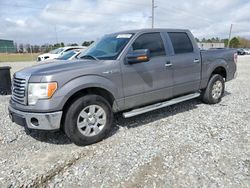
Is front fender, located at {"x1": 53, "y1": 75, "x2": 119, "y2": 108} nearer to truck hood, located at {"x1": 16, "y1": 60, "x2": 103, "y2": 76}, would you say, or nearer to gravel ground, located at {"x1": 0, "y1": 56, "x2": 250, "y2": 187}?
truck hood, located at {"x1": 16, "y1": 60, "x2": 103, "y2": 76}

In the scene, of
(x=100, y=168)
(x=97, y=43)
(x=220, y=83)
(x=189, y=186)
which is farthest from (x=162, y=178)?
(x=220, y=83)

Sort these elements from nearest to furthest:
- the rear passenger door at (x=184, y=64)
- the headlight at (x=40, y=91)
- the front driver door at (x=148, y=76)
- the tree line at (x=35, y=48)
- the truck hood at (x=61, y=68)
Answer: the headlight at (x=40, y=91) → the truck hood at (x=61, y=68) → the front driver door at (x=148, y=76) → the rear passenger door at (x=184, y=64) → the tree line at (x=35, y=48)

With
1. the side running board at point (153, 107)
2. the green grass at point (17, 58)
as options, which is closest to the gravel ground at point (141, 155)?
the side running board at point (153, 107)

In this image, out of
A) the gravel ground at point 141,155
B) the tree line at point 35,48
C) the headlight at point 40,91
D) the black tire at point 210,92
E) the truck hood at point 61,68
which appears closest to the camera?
the gravel ground at point 141,155

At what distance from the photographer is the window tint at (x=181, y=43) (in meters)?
5.12

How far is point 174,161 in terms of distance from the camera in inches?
132

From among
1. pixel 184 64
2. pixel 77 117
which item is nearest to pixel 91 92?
pixel 77 117

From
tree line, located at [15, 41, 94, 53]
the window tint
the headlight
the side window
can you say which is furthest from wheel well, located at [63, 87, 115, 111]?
tree line, located at [15, 41, 94, 53]

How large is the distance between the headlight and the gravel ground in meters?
0.91

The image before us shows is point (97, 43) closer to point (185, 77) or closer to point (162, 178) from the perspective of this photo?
point (185, 77)

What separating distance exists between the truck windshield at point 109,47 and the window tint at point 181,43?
1.11 m

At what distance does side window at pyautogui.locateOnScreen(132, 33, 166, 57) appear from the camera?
4.54m

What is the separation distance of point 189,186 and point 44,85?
94.1 inches

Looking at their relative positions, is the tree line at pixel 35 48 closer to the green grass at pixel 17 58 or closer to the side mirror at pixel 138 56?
the green grass at pixel 17 58
